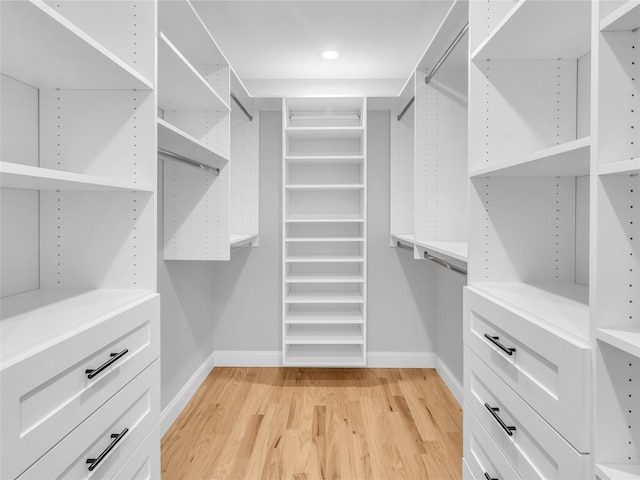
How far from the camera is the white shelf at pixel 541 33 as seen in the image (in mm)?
1053

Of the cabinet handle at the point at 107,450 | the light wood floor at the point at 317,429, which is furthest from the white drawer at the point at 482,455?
the cabinet handle at the point at 107,450

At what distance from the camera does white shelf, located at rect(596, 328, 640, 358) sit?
25.8 inches

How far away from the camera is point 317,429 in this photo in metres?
2.21

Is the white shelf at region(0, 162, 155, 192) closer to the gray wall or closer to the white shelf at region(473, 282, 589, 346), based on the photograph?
the white shelf at region(473, 282, 589, 346)

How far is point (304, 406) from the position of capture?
249cm

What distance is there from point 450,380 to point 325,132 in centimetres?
200

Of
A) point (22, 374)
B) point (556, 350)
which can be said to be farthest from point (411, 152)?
point (22, 374)

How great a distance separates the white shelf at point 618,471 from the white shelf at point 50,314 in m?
1.08

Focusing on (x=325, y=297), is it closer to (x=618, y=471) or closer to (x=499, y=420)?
(x=499, y=420)

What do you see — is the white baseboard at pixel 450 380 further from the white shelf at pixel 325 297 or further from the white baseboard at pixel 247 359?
the white baseboard at pixel 247 359

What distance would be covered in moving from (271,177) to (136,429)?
2296mm

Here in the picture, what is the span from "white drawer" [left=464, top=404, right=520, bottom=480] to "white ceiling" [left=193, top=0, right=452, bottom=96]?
6.66 ft

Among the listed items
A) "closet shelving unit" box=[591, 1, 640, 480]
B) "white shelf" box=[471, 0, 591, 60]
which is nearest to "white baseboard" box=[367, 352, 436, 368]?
"white shelf" box=[471, 0, 591, 60]

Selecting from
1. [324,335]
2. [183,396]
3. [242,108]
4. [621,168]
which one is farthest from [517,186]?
[183,396]
